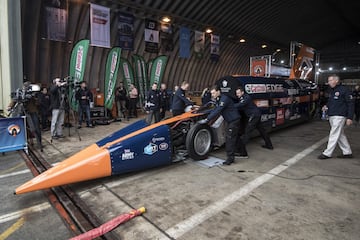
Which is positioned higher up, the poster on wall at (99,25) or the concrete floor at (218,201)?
the poster on wall at (99,25)

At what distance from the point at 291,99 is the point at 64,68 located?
8840 mm

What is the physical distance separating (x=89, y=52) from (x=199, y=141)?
852cm

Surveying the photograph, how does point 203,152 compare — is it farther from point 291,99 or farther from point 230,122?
point 291,99

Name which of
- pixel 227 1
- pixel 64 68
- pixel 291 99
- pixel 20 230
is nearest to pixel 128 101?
pixel 64 68

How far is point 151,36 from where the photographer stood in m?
11.9

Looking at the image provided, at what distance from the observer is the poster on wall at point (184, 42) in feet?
43.3

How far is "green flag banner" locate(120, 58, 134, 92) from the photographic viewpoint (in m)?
11.3

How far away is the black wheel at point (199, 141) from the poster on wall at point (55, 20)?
7184mm

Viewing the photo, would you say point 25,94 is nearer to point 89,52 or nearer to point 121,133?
point 121,133

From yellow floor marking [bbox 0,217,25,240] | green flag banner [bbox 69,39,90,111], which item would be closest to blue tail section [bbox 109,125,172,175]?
yellow floor marking [bbox 0,217,25,240]

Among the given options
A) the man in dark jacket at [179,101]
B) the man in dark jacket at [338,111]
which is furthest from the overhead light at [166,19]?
the man in dark jacket at [338,111]

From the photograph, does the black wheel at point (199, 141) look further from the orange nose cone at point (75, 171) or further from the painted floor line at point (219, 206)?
the orange nose cone at point (75, 171)

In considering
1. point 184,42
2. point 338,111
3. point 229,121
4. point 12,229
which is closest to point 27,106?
point 12,229

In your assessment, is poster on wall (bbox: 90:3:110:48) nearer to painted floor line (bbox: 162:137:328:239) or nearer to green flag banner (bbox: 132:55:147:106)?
green flag banner (bbox: 132:55:147:106)
